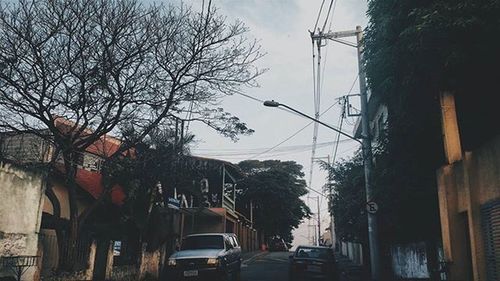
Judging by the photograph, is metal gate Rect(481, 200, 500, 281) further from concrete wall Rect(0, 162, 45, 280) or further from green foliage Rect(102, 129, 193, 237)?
green foliage Rect(102, 129, 193, 237)

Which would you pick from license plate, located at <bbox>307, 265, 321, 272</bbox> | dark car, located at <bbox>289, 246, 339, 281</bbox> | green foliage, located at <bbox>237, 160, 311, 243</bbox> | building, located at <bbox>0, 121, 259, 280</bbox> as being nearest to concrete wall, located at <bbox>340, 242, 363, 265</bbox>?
green foliage, located at <bbox>237, 160, 311, 243</bbox>

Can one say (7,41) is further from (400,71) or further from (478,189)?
(478,189)

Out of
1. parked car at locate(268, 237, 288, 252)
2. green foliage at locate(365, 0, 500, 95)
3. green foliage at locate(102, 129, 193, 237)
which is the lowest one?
parked car at locate(268, 237, 288, 252)

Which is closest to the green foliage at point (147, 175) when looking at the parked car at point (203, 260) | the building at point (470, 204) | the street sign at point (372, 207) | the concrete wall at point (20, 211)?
the parked car at point (203, 260)

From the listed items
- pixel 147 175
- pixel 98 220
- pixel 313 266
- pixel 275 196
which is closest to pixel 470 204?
pixel 313 266

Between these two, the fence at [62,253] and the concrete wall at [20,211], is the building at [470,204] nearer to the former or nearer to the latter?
the concrete wall at [20,211]

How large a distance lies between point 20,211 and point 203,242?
705cm

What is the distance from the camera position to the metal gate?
27.9ft

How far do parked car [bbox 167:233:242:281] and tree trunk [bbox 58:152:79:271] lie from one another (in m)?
3.03

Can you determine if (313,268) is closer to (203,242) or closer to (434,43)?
(203,242)

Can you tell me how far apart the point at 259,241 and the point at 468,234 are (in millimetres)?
44018

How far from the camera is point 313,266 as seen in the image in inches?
626

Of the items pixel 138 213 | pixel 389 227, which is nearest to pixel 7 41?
pixel 138 213

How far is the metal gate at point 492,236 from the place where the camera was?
8500mm
